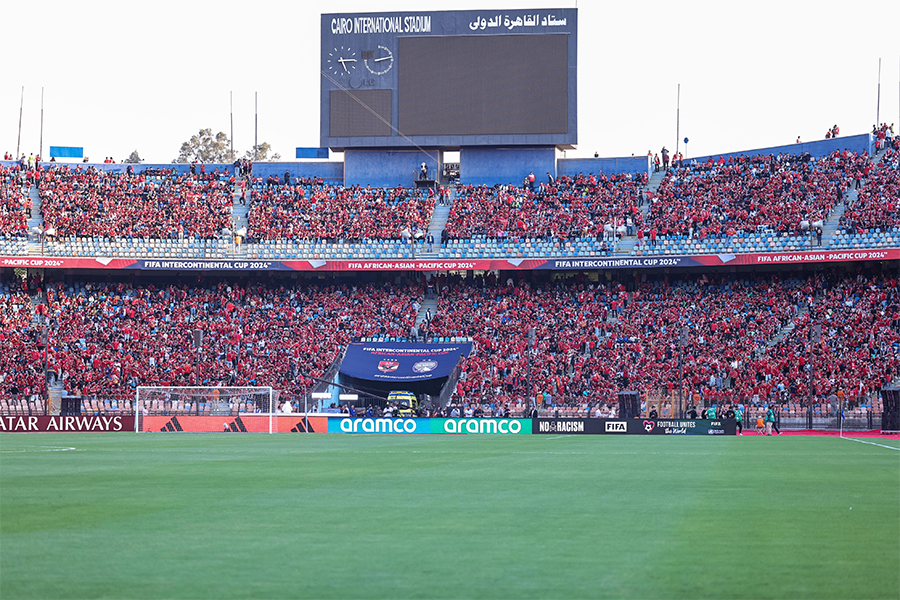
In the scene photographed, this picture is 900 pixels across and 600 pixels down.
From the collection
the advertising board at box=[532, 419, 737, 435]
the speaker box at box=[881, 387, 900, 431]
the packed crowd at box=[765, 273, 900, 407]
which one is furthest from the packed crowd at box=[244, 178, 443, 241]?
the speaker box at box=[881, 387, 900, 431]

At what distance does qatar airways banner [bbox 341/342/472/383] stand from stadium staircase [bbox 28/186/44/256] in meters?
18.9

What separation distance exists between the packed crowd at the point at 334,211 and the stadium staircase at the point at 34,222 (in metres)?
12.0

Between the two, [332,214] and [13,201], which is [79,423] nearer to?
[13,201]

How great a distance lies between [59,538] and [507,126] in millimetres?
53998

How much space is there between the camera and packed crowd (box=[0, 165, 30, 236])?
61.7m

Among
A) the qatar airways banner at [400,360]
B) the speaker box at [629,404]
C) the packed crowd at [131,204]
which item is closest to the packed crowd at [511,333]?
the speaker box at [629,404]

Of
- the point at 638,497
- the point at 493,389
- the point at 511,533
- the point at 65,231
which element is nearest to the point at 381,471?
the point at 638,497

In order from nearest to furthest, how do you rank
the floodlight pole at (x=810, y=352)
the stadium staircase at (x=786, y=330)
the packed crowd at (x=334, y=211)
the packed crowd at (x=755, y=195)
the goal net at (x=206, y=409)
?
the floodlight pole at (x=810, y=352)
the goal net at (x=206, y=409)
the stadium staircase at (x=786, y=330)
the packed crowd at (x=755, y=195)
the packed crowd at (x=334, y=211)

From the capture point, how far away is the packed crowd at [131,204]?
63.5m

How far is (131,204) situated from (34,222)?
564 cm

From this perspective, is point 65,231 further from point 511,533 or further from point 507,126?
point 511,533

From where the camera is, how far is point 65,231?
206 feet

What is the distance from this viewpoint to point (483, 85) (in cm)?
6284

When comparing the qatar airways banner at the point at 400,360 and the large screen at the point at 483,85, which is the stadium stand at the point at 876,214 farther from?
the qatar airways banner at the point at 400,360
